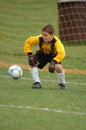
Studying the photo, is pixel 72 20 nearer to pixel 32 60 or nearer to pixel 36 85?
pixel 32 60

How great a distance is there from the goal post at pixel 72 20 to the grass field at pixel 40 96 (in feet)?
1.14

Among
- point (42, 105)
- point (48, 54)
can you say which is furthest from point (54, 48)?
point (42, 105)

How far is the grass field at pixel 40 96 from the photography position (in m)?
8.09

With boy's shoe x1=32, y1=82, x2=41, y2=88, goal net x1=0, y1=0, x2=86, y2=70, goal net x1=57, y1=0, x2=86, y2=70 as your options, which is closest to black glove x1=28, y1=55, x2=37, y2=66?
boy's shoe x1=32, y1=82, x2=41, y2=88

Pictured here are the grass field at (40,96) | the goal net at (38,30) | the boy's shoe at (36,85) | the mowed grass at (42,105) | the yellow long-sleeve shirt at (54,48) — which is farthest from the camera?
the goal net at (38,30)

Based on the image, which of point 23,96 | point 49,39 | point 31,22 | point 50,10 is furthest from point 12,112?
point 50,10

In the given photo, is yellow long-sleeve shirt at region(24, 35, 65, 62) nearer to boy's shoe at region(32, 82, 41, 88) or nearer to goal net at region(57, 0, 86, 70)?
boy's shoe at region(32, 82, 41, 88)

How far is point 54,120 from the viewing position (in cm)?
825

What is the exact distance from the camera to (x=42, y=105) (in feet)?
30.5

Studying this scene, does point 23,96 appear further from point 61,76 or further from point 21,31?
point 21,31

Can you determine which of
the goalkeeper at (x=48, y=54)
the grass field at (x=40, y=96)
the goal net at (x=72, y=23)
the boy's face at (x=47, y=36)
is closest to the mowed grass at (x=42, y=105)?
the grass field at (x=40, y=96)

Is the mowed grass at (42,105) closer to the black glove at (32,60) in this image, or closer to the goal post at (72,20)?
the black glove at (32,60)

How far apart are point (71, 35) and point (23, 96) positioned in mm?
8847

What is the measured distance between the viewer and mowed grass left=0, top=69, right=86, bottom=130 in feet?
26.2
